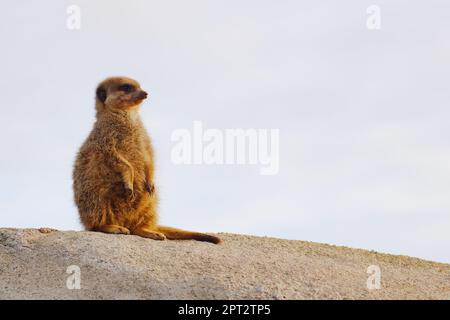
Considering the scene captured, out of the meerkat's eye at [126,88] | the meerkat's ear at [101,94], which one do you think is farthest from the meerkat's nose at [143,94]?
the meerkat's ear at [101,94]

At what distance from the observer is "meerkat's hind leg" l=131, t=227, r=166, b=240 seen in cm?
736

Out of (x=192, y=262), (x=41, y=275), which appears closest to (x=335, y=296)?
(x=192, y=262)

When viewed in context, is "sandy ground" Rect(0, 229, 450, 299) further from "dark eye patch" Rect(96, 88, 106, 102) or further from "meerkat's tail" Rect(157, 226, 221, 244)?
"dark eye patch" Rect(96, 88, 106, 102)

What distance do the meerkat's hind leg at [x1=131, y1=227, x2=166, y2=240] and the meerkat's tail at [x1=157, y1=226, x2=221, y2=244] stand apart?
0.45ft

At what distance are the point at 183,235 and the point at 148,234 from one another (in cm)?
39

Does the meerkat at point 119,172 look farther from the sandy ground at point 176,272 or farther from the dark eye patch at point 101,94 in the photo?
the sandy ground at point 176,272

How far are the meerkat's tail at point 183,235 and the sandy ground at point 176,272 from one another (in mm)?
156

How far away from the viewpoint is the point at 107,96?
761 centimetres

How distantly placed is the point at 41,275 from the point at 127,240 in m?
0.91

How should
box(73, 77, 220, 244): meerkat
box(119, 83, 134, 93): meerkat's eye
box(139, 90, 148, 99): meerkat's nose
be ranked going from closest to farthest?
box(73, 77, 220, 244): meerkat
box(139, 90, 148, 99): meerkat's nose
box(119, 83, 134, 93): meerkat's eye

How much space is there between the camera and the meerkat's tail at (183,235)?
757 centimetres

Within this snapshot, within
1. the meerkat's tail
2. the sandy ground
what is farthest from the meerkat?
the sandy ground

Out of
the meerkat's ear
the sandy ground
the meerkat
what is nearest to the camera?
the sandy ground

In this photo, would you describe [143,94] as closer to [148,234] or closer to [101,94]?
[101,94]
